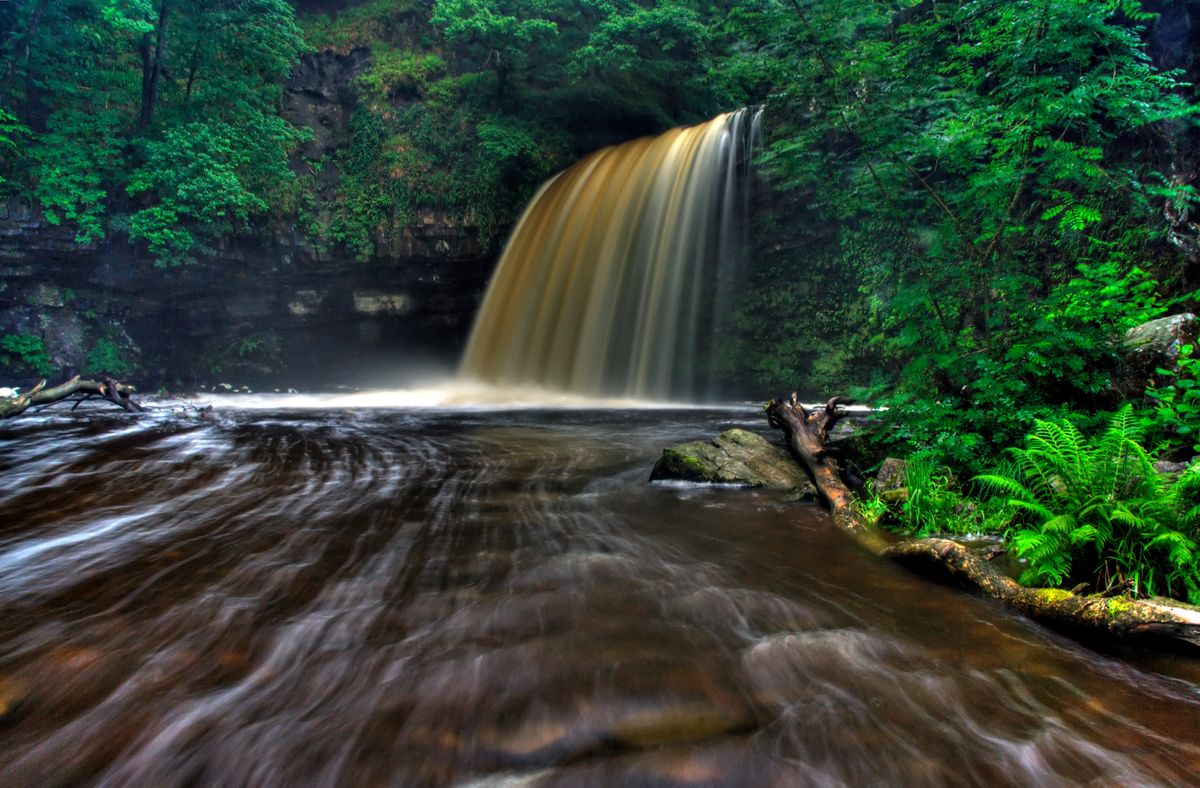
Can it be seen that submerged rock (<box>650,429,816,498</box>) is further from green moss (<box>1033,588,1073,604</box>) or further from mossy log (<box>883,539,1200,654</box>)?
green moss (<box>1033,588,1073,604</box>)

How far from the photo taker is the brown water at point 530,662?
1.78 m

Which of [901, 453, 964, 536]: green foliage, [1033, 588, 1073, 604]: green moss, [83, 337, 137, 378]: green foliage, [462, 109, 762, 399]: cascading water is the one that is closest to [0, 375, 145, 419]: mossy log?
[83, 337, 137, 378]: green foliage

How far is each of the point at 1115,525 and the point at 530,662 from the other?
305cm

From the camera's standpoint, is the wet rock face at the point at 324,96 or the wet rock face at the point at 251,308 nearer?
the wet rock face at the point at 251,308

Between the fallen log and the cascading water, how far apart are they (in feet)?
34.7

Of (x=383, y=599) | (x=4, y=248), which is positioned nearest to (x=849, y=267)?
(x=383, y=599)

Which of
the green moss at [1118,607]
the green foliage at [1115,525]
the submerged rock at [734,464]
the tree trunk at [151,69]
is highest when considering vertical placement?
the tree trunk at [151,69]

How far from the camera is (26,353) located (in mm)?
14602

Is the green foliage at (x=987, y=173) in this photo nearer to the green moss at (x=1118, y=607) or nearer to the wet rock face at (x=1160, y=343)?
the wet rock face at (x=1160, y=343)

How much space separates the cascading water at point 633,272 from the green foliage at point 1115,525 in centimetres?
1157

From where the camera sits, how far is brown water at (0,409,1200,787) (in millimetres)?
1776

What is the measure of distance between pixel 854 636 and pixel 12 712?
3.40 m

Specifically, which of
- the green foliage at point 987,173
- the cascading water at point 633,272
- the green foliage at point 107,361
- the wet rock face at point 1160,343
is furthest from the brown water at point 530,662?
the green foliage at point 107,361

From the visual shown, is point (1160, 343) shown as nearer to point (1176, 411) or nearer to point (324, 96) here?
point (1176, 411)
